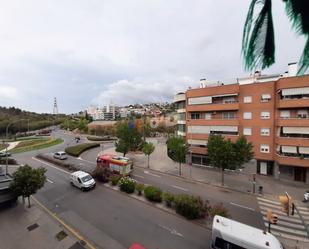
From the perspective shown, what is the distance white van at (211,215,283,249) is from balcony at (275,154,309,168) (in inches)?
644

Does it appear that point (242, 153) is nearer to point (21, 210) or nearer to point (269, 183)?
point (269, 183)

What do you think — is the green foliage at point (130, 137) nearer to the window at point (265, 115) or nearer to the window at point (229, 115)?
the window at point (229, 115)

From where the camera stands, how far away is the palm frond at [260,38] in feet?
6.11

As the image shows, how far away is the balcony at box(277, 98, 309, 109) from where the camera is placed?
2314 centimetres

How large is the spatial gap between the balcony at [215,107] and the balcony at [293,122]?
565 cm

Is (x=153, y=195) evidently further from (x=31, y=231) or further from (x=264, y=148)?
(x=264, y=148)

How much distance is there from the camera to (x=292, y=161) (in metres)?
24.0

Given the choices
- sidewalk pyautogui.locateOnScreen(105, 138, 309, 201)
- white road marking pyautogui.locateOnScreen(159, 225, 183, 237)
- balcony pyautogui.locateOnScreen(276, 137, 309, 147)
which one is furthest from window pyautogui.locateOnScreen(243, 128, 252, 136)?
white road marking pyautogui.locateOnScreen(159, 225, 183, 237)

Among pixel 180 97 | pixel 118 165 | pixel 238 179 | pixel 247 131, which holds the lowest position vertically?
pixel 238 179

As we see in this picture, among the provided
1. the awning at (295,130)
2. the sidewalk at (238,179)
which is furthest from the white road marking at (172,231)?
the awning at (295,130)

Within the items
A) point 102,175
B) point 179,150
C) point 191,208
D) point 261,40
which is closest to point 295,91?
point 179,150

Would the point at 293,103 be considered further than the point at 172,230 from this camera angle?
Yes

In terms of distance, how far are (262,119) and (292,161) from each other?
21.0 ft

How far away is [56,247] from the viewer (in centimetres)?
1198
